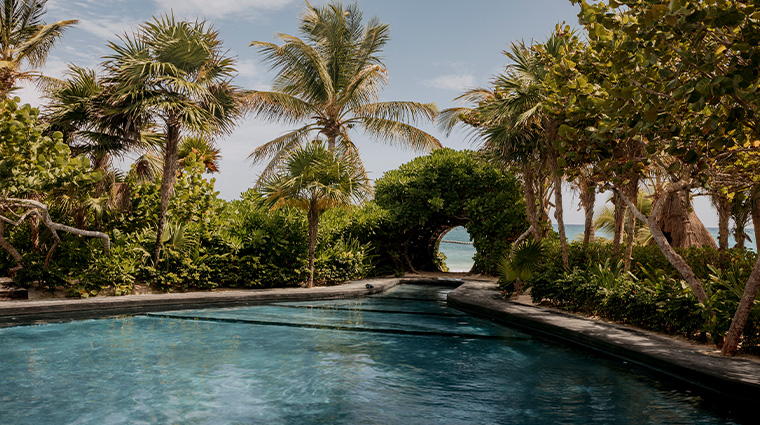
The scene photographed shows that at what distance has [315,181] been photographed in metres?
13.5

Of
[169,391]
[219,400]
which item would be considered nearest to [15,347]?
[169,391]

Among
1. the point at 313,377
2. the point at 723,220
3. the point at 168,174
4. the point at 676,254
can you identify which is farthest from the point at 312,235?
the point at 723,220

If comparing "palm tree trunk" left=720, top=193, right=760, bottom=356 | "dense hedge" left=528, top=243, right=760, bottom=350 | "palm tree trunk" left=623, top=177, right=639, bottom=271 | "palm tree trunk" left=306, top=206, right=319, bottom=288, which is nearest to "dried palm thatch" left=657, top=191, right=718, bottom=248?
"dense hedge" left=528, top=243, right=760, bottom=350

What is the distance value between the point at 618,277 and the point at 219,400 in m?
6.88

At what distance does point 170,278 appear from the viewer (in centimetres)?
1291

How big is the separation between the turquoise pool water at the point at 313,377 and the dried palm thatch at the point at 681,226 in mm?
9435

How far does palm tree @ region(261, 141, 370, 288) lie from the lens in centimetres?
1341

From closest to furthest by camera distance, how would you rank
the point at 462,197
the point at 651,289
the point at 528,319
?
the point at 651,289 < the point at 528,319 < the point at 462,197

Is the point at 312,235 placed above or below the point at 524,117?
below

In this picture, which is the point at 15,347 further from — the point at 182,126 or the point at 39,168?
the point at 182,126

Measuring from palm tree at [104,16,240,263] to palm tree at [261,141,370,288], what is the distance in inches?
75.0

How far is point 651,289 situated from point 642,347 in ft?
5.86

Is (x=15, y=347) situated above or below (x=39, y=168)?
below

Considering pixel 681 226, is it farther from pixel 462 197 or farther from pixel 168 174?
pixel 168 174
